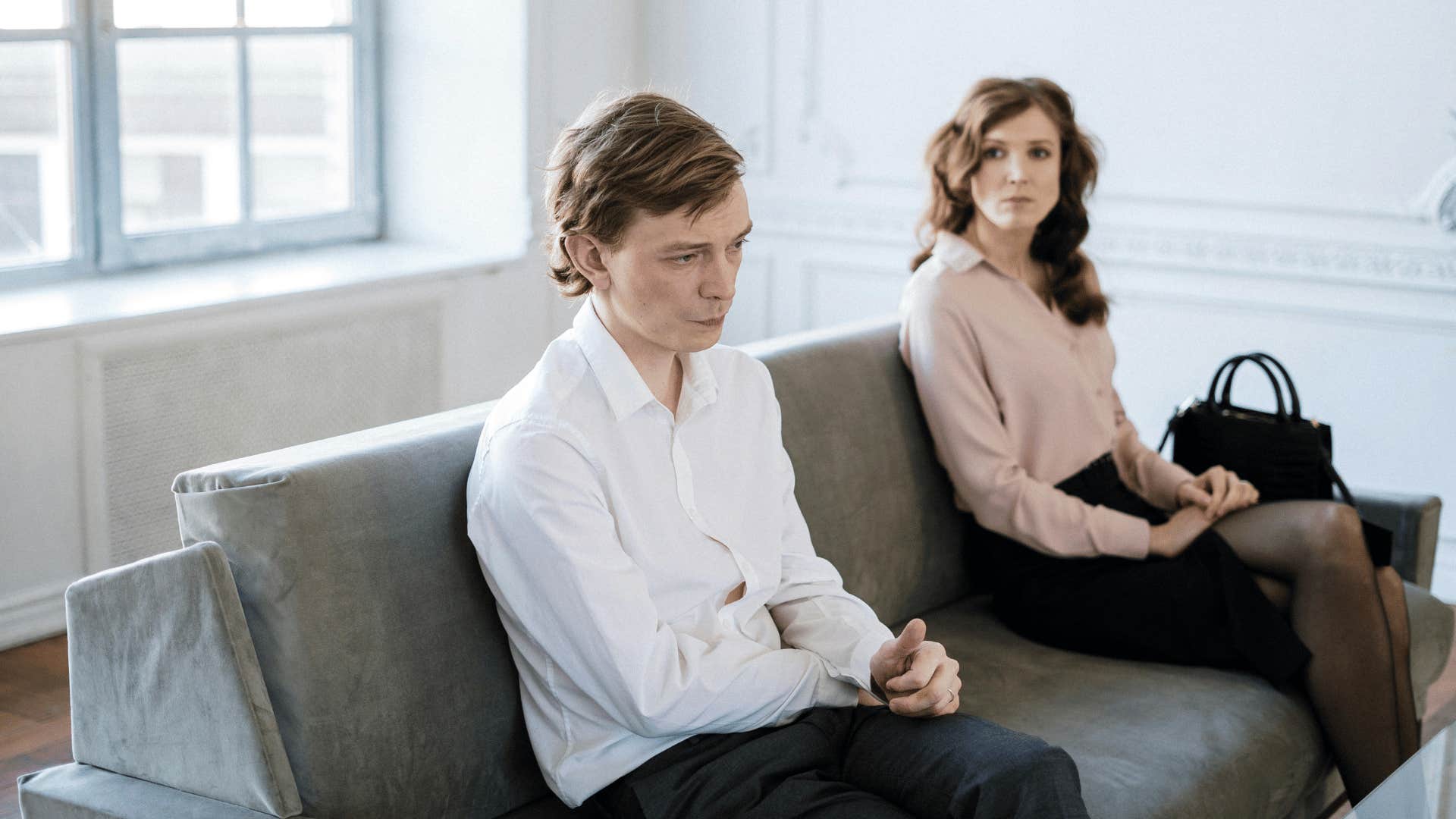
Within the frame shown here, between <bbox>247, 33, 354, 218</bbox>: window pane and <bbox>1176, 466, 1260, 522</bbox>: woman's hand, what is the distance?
2682 mm

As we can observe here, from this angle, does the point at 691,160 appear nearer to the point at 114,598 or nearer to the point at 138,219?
the point at 114,598

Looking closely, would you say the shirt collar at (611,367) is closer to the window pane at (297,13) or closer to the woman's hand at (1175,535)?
the woman's hand at (1175,535)

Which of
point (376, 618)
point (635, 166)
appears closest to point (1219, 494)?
point (635, 166)

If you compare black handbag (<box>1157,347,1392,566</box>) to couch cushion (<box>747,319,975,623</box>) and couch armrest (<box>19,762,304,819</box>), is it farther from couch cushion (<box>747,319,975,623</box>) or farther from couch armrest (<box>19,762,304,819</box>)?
couch armrest (<box>19,762,304,819</box>)

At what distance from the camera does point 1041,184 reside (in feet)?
8.15

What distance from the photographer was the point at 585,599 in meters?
1.49

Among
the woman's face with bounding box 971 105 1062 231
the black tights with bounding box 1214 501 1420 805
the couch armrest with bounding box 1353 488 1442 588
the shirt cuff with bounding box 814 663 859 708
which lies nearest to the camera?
the shirt cuff with bounding box 814 663 859 708

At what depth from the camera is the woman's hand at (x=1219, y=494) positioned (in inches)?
95.0

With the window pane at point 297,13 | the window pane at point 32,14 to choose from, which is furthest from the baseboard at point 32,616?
the window pane at point 297,13

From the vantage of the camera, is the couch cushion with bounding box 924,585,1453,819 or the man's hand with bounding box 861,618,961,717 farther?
the couch cushion with bounding box 924,585,1453,819

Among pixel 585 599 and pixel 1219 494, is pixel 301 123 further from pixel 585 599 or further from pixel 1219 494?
pixel 585 599

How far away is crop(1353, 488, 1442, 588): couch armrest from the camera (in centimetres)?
260

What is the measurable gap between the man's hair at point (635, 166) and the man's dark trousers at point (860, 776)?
21.9 inches

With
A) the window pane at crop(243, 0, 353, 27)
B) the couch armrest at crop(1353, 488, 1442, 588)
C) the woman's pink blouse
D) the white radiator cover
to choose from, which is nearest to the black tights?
the woman's pink blouse
